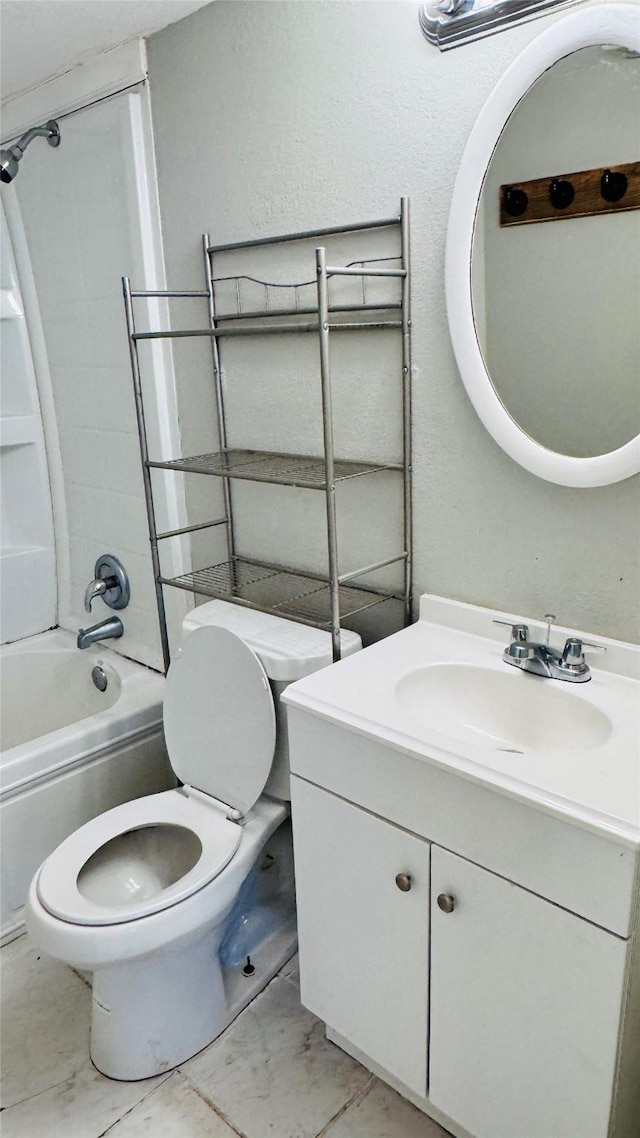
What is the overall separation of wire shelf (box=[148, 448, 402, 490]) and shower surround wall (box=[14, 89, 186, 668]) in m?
0.27

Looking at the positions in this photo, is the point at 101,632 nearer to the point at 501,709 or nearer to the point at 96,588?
the point at 96,588

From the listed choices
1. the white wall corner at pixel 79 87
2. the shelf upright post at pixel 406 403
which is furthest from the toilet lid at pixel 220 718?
the white wall corner at pixel 79 87

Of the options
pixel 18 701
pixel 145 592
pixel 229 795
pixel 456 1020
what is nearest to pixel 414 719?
pixel 456 1020

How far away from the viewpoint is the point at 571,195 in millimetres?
1205

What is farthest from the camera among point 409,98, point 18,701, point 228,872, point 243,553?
point 18,701

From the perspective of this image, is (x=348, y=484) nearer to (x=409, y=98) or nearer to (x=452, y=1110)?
(x=409, y=98)

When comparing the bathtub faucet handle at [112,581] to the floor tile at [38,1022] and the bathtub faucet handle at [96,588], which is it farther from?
the floor tile at [38,1022]

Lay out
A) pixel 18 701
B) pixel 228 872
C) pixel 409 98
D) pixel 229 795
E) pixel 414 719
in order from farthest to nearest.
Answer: pixel 18 701 < pixel 229 795 < pixel 228 872 < pixel 409 98 < pixel 414 719

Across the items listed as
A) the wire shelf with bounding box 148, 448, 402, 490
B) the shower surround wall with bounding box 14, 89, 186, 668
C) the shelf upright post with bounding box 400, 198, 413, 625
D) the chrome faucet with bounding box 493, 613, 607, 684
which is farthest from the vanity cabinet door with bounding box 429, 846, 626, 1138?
the shower surround wall with bounding box 14, 89, 186, 668

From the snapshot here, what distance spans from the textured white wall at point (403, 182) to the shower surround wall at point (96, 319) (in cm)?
21

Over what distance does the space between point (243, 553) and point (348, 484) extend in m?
0.42

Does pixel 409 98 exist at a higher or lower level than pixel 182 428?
higher

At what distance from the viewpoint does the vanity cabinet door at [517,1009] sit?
103 centimetres

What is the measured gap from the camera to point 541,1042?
3.62 feet
